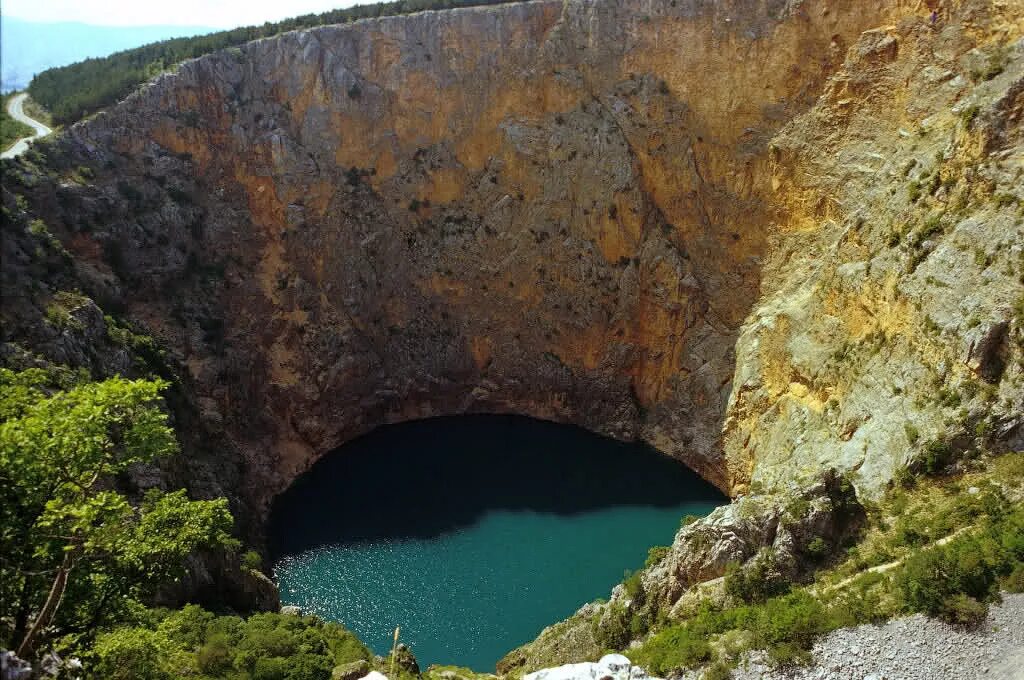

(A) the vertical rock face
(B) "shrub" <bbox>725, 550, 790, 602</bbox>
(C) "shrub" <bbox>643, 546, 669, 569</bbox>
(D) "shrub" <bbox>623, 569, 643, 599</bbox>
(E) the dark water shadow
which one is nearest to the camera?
(B) "shrub" <bbox>725, 550, 790, 602</bbox>

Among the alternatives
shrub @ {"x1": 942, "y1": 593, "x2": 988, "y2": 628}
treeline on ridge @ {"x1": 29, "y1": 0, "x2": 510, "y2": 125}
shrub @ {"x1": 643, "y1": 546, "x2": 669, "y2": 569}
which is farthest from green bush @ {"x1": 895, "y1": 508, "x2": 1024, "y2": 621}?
treeline on ridge @ {"x1": 29, "y1": 0, "x2": 510, "y2": 125}

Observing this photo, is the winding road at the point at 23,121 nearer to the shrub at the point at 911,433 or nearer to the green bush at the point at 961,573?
the shrub at the point at 911,433

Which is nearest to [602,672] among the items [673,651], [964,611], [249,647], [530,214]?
[673,651]

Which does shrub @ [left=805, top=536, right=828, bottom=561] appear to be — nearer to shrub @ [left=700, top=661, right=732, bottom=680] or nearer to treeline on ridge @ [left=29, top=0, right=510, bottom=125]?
shrub @ [left=700, top=661, right=732, bottom=680]

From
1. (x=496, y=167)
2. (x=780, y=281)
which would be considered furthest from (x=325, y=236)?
(x=780, y=281)

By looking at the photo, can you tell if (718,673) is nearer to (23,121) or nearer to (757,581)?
(757,581)

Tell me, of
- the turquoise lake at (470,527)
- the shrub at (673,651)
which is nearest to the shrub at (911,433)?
the shrub at (673,651)
